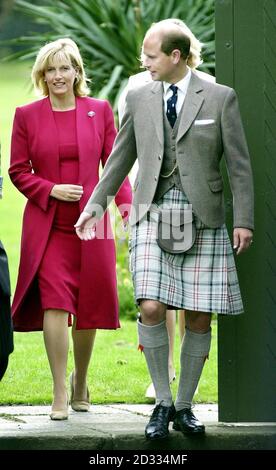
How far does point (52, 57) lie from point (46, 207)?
2.66 ft

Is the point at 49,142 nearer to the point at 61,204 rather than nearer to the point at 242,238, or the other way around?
the point at 61,204

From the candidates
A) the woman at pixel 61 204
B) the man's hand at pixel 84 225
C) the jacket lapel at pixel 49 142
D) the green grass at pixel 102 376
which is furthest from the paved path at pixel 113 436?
the jacket lapel at pixel 49 142

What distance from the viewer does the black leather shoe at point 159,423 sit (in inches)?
257

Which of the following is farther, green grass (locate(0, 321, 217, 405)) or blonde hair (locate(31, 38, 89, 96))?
green grass (locate(0, 321, 217, 405))

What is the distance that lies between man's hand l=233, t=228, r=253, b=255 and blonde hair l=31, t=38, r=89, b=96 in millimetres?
1471

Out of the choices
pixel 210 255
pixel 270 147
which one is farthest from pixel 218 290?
pixel 270 147

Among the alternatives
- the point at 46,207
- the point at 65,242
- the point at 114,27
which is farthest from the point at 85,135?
the point at 114,27

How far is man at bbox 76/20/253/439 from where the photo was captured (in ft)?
21.6

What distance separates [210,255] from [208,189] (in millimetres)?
316

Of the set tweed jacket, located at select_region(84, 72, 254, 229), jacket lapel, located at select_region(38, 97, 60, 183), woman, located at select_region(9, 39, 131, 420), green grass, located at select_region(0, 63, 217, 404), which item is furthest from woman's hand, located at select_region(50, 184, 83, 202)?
green grass, located at select_region(0, 63, 217, 404)

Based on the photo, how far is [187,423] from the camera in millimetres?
6633

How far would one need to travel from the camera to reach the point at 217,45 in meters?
6.95

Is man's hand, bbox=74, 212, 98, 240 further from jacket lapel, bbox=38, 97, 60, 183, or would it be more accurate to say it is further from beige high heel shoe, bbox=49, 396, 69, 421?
beige high heel shoe, bbox=49, 396, 69, 421

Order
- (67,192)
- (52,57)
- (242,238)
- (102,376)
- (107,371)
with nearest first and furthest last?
(242,238) < (67,192) < (52,57) < (102,376) < (107,371)
